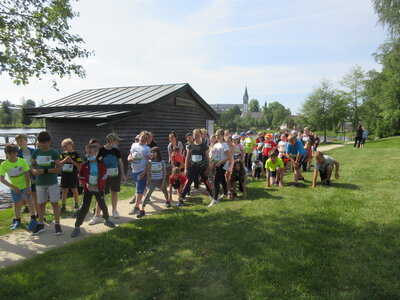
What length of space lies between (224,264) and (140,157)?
3.18 metres

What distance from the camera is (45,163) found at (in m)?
5.01

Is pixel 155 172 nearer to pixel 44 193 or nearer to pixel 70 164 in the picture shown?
pixel 70 164

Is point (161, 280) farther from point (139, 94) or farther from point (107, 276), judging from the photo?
point (139, 94)

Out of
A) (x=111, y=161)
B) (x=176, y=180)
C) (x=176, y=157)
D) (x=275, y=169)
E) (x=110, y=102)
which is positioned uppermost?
(x=110, y=102)

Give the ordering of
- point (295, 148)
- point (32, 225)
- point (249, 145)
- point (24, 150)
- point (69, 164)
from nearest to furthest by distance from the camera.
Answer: point (32, 225) < point (24, 150) < point (69, 164) < point (295, 148) < point (249, 145)

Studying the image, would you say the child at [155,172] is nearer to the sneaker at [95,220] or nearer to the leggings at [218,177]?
the sneaker at [95,220]

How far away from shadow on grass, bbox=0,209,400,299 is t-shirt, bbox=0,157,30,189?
1.80 meters

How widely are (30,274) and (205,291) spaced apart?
7.74 ft

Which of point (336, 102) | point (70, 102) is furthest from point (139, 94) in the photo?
point (336, 102)

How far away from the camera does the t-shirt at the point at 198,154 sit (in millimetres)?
6617

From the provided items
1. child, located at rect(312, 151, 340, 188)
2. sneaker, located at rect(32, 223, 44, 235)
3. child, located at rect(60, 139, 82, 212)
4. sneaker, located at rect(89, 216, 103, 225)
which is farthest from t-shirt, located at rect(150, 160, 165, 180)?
child, located at rect(312, 151, 340, 188)

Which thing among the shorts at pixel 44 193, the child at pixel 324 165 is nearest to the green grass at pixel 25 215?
the shorts at pixel 44 193

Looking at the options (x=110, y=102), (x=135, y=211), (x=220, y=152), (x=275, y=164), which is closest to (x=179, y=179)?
(x=220, y=152)

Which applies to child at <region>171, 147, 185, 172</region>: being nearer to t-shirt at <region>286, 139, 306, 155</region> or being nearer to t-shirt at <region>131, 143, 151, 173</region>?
t-shirt at <region>131, 143, 151, 173</region>
